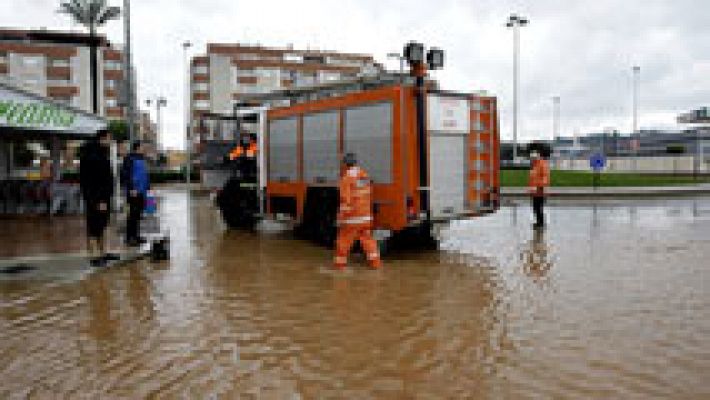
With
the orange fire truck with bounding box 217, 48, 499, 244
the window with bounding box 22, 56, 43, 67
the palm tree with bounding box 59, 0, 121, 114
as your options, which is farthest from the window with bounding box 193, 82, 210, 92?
the orange fire truck with bounding box 217, 48, 499, 244

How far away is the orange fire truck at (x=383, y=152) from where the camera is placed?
9.68 meters

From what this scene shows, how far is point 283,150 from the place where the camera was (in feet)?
40.5

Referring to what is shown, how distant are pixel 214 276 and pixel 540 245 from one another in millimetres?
5875

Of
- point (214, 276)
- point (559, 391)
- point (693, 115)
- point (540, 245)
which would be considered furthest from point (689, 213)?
point (693, 115)

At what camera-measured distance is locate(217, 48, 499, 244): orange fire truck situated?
31.8ft

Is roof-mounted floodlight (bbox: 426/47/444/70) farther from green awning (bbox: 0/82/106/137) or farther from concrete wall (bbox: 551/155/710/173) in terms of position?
concrete wall (bbox: 551/155/710/173)

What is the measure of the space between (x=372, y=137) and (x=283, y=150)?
2.84 m

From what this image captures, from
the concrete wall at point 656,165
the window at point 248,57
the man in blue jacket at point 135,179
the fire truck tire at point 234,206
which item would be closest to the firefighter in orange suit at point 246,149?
the fire truck tire at point 234,206

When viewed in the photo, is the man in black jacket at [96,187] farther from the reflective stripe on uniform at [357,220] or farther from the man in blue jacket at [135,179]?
the reflective stripe on uniform at [357,220]

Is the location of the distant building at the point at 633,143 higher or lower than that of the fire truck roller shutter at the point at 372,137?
higher

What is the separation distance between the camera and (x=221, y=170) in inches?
568

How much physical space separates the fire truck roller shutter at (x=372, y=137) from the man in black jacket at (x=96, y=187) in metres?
3.74

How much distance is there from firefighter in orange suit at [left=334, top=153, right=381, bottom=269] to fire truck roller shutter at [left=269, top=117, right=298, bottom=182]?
297 cm

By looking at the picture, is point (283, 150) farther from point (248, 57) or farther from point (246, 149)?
point (248, 57)
